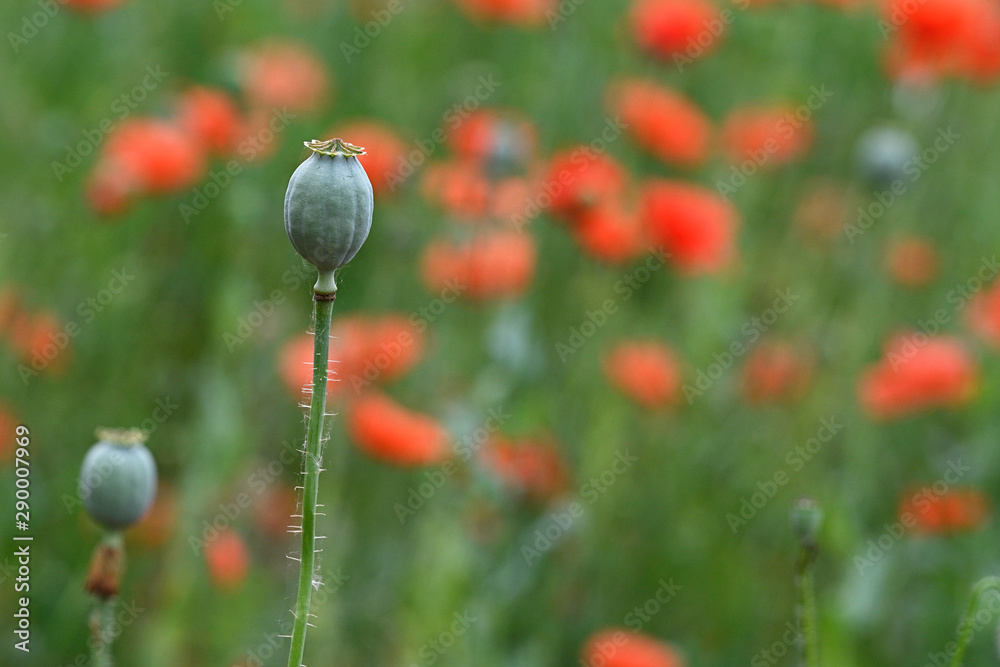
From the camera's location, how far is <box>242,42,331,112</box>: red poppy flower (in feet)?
7.68

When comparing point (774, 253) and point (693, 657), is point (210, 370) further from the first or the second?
point (774, 253)

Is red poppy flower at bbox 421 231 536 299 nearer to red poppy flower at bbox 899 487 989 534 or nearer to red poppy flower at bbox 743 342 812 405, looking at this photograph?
red poppy flower at bbox 743 342 812 405

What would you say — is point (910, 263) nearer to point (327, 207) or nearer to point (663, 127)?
point (663, 127)

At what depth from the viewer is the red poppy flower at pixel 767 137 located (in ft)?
8.82

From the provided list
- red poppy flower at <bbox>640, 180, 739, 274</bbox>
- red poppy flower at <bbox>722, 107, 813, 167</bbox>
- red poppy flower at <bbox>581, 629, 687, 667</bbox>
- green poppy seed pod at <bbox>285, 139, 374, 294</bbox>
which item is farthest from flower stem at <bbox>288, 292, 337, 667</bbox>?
red poppy flower at <bbox>722, 107, 813, 167</bbox>

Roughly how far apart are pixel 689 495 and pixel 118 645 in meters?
1.00

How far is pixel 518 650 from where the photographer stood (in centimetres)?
180

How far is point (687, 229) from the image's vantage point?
2229mm

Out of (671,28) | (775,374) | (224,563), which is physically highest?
(671,28)

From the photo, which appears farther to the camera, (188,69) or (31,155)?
(188,69)

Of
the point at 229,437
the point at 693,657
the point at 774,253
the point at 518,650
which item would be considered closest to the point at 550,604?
the point at 518,650

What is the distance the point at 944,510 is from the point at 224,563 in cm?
112

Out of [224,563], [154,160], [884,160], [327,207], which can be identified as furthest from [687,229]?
[327,207]

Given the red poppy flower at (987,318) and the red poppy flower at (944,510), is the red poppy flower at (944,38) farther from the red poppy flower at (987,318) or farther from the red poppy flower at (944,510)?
the red poppy flower at (944,510)
